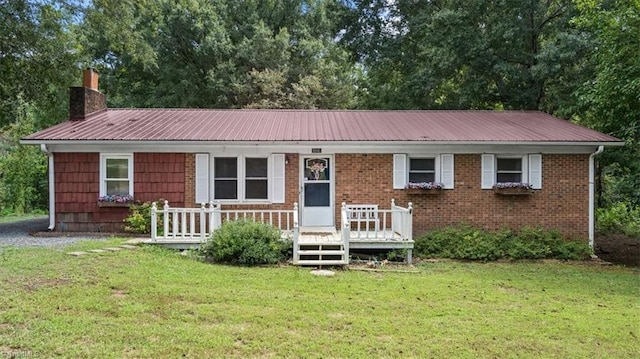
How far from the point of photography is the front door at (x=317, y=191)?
429 inches

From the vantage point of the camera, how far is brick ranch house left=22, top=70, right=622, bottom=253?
34.7 ft

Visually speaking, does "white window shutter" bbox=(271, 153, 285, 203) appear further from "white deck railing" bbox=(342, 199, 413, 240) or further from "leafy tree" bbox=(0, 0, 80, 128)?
"leafy tree" bbox=(0, 0, 80, 128)

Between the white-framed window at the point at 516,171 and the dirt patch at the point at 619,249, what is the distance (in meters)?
2.83

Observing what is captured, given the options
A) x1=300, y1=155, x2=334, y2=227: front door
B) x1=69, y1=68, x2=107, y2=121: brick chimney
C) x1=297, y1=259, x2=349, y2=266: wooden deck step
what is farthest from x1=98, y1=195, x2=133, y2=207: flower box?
x1=297, y1=259, x2=349, y2=266: wooden deck step

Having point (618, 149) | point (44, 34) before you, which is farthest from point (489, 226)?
point (44, 34)

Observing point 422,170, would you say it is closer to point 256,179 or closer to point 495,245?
point 495,245

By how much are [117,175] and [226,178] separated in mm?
2740

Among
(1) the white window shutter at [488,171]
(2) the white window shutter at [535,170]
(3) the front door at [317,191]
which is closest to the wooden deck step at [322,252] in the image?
(3) the front door at [317,191]

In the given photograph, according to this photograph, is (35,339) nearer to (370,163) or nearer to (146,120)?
(370,163)

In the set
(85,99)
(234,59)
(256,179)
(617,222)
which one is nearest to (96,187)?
(85,99)

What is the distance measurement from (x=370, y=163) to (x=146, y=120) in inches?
263

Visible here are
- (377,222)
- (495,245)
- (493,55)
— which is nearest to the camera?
(377,222)

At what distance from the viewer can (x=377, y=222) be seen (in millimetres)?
9094

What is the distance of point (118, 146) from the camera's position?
34.6ft
